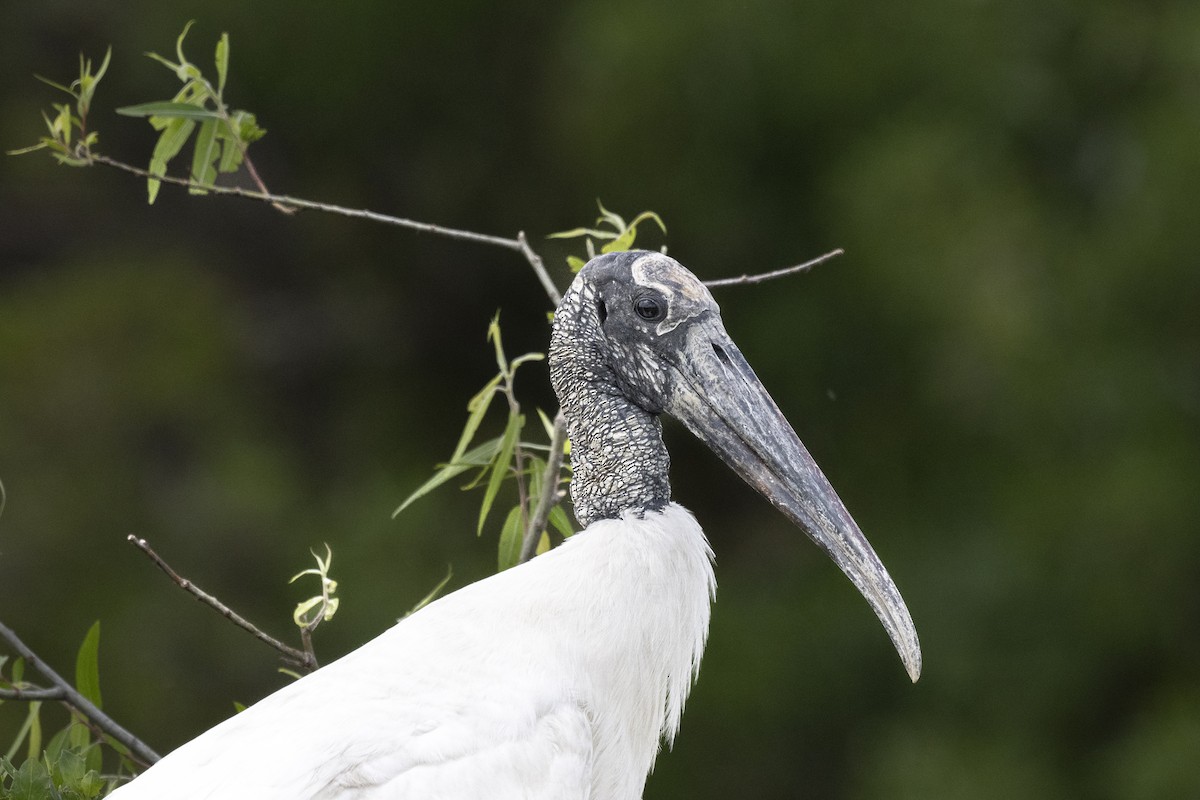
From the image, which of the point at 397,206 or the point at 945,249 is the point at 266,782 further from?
the point at 397,206

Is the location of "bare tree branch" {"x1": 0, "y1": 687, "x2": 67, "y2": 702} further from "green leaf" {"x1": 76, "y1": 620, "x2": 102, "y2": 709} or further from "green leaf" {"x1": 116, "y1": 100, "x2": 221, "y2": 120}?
"green leaf" {"x1": 116, "y1": 100, "x2": 221, "y2": 120}

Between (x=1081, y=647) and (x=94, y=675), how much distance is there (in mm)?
4336

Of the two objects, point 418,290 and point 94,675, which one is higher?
point 94,675

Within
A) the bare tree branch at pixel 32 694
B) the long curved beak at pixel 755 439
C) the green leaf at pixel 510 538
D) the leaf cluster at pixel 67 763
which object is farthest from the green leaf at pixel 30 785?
the long curved beak at pixel 755 439

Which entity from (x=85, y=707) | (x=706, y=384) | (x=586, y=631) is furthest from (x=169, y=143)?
(x=586, y=631)

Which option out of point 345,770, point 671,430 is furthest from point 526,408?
point 345,770

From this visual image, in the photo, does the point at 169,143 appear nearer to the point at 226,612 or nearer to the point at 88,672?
the point at 88,672

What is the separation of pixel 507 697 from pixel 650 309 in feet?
2.12

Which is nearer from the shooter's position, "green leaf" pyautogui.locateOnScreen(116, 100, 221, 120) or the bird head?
the bird head

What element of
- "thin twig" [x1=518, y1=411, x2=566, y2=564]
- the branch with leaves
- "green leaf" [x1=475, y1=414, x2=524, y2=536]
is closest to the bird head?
the branch with leaves

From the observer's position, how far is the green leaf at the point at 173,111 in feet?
10.3

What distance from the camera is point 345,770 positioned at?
233 centimetres

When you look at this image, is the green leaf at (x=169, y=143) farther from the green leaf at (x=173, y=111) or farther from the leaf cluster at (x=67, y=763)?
the leaf cluster at (x=67, y=763)

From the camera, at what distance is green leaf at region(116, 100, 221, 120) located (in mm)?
3137
